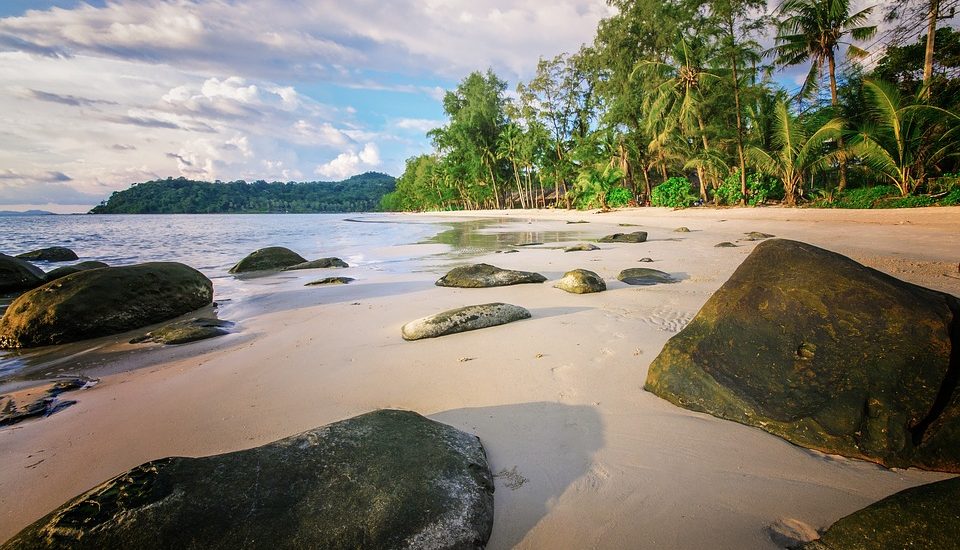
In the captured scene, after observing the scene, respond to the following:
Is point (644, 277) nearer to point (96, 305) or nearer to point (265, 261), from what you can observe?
point (96, 305)

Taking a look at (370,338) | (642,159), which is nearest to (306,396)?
(370,338)

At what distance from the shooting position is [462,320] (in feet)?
14.0

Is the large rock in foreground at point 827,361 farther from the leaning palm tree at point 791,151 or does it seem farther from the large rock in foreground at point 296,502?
the leaning palm tree at point 791,151

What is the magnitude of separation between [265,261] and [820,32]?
25.9 metres

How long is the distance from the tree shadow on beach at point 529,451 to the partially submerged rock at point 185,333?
374 centimetres

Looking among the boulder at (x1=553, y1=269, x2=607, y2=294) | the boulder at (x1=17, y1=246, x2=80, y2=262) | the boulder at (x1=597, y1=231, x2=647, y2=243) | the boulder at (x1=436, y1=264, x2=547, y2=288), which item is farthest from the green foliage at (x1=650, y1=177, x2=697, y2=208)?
the boulder at (x1=17, y1=246, x2=80, y2=262)

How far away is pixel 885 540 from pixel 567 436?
1283 millimetres

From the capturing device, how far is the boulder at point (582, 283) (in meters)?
5.61

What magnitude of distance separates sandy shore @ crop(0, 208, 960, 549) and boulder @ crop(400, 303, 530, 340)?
0.16m

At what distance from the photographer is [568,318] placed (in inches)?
175

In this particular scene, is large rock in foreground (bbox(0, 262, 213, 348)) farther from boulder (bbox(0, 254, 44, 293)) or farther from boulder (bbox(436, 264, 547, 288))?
boulder (bbox(0, 254, 44, 293))

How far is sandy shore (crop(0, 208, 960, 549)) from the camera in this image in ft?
5.58

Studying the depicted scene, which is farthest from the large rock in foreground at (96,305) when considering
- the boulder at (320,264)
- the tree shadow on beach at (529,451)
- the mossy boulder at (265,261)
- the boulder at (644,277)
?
the boulder at (644,277)

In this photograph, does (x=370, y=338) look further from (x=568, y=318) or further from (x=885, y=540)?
(x=885, y=540)
